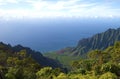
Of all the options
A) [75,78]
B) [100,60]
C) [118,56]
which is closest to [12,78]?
[75,78]

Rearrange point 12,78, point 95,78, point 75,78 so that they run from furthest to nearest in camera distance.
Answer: point 12,78, point 75,78, point 95,78

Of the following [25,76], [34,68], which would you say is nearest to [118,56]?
[34,68]

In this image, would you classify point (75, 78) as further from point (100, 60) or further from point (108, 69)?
point (100, 60)

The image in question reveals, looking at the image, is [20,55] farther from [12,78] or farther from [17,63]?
[12,78]

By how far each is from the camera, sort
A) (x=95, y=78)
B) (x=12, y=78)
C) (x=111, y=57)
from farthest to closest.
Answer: (x=111, y=57)
(x=12, y=78)
(x=95, y=78)

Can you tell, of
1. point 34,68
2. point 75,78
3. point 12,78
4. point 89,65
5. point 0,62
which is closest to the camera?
point 75,78

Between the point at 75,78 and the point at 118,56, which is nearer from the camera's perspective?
the point at 75,78
